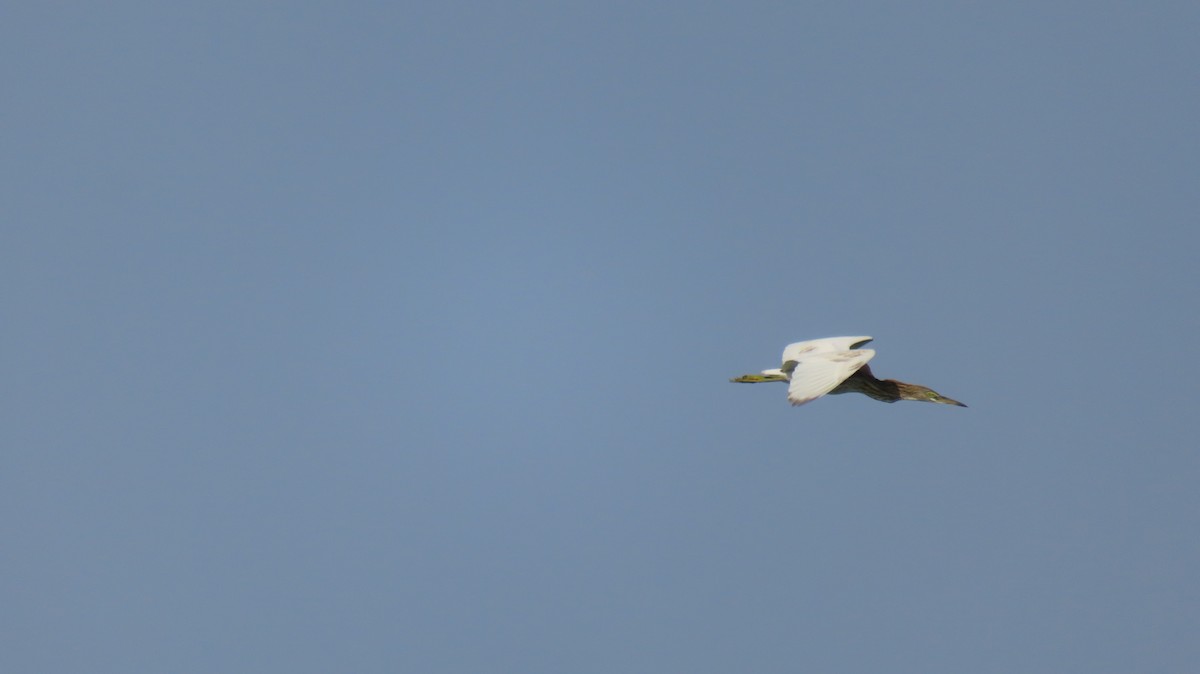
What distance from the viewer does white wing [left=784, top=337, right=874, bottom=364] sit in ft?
71.1

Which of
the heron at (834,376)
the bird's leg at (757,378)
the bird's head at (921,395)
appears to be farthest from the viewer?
the bird's leg at (757,378)

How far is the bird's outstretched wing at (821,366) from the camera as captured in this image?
17.8 m

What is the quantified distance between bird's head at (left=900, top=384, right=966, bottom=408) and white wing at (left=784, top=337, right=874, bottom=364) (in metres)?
1.25

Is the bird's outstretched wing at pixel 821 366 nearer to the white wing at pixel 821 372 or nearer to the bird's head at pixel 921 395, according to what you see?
the white wing at pixel 821 372

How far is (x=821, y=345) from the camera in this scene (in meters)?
22.0

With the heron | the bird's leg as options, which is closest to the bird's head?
the heron

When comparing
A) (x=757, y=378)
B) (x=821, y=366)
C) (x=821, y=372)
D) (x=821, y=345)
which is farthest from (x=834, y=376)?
(x=757, y=378)

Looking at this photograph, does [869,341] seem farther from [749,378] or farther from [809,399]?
[809,399]

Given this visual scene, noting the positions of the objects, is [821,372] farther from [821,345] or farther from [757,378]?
[757,378]

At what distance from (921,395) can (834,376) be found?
3855 millimetres

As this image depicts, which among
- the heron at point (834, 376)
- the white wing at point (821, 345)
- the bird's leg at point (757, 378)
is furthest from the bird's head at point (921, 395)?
the bird's leg at point (757, 378)

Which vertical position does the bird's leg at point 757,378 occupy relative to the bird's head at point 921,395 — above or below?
above

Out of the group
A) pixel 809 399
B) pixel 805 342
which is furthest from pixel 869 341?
pixel 809 399

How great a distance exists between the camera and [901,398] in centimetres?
2183
